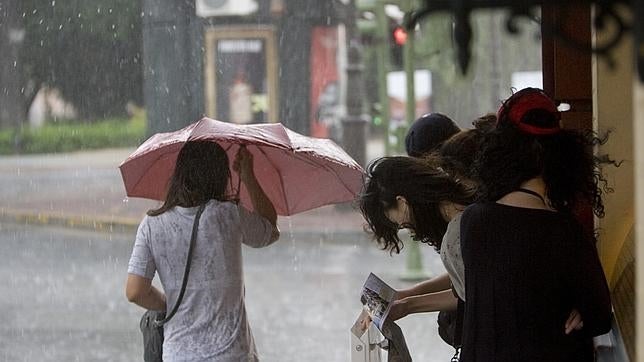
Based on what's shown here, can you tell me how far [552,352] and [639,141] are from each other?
59.5 inches

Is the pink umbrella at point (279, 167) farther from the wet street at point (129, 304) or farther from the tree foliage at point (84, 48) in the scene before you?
the tree foliage at point (84, 48)

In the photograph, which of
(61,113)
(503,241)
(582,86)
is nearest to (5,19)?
(61,113)

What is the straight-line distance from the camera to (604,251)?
5.05 metres

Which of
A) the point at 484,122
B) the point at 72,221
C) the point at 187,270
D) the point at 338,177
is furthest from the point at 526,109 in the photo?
the point at 72,221

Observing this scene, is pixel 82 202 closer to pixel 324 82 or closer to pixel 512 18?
pixel 324 82

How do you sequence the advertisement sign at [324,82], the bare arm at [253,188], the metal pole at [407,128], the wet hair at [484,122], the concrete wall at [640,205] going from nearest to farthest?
the concrete wall at [640,205] → the wet hair at [484,122] → the bare arm at [253,188] → the metal pole at [407,128] → the advertisement sign at [324,82]

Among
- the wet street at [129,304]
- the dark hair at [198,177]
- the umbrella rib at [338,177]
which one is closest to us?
the dark hair at [198,177]

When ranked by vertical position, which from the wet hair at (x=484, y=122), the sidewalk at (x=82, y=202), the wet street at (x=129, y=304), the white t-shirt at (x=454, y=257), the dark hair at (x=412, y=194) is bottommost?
the sidewalk at (x=82, y=202)

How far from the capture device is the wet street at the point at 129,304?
1059cm

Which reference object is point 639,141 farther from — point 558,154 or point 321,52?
point 321,52

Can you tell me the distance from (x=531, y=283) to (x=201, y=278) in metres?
1.70

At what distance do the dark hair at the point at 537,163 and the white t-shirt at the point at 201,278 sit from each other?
1476mm

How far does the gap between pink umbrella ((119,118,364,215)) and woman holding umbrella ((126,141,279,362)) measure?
0.30 metres

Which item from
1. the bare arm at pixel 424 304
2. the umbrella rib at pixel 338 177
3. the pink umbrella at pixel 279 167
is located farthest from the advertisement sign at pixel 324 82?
the bare arm at pixel 424 304
